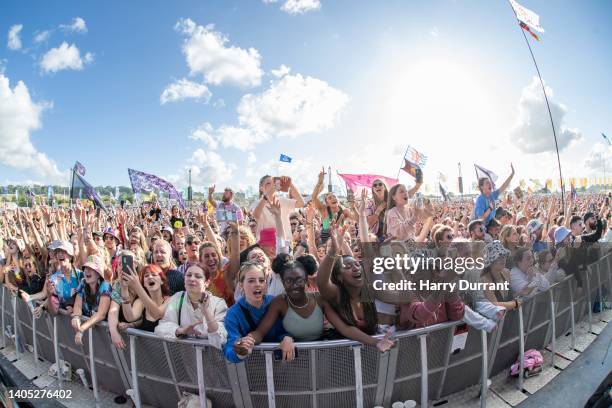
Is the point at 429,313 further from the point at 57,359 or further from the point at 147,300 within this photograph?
the point at 57,359

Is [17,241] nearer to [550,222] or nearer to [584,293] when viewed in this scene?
[584,293]

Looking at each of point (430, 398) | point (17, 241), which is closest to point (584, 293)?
point (430, 398)

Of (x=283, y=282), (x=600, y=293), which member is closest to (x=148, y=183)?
(x=283, y=282)

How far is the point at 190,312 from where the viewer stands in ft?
10.1

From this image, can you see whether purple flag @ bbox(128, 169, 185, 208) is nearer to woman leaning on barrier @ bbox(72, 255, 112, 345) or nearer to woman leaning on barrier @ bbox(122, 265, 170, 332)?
woman leaning on barrier @ bbox(72, 255, 112, 345)

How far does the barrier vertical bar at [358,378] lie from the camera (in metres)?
2.75

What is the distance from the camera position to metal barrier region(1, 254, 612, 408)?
109 inches

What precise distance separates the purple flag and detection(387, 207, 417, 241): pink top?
12.5 m

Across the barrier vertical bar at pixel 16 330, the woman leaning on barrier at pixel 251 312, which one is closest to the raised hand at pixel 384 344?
the woman leaning on barrier at pixel 251 312

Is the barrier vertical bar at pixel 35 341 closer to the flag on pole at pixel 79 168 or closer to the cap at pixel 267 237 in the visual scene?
the cap at pixel 267 237

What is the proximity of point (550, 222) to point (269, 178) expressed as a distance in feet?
20.2

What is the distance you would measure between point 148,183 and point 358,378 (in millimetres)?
15450

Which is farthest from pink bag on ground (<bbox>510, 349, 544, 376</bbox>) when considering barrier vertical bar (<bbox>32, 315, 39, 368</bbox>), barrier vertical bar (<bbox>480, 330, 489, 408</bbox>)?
barrier vertical bar (<bbox>32, 315, 39, 368</bbox>)

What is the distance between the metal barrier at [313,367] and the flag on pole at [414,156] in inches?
336
